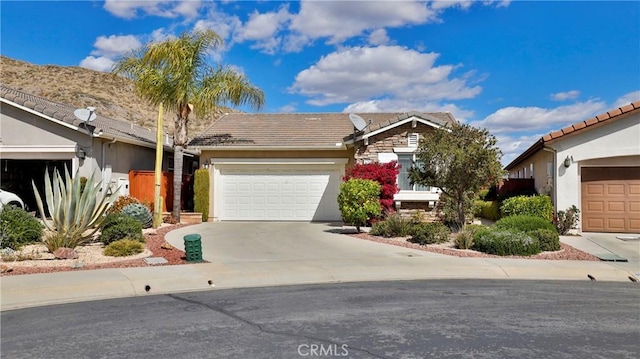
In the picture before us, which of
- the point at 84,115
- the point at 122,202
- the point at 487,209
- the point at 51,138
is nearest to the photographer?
the point at 84,115

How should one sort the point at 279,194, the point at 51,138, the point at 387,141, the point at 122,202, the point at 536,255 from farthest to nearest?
1. the point at 279,194
2. the point at 387,141
3. the point at 51,138
4. the point at 122,202
5. the point at 536,255

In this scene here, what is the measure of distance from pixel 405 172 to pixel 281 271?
9.89m

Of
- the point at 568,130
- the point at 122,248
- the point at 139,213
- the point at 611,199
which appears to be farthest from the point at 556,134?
the point at 139,213

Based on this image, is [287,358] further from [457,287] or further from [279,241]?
[279,241]

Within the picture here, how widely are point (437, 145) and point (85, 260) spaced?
31.8 feet

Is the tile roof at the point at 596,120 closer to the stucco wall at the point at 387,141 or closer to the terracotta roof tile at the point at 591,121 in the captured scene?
the terracotta roof tile at the point at 591,121

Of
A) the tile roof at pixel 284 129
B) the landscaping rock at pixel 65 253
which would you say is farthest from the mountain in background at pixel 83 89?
the landscaping rock at pixel 65 253

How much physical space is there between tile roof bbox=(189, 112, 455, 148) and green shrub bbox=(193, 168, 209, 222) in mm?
1351

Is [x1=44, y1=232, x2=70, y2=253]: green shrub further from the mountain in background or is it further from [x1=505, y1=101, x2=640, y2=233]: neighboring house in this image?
the mountain in background

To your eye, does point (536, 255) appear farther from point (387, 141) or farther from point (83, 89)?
point (83, 89)

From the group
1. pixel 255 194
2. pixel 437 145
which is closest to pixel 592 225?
pixel 437 145

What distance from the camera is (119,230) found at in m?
13.5

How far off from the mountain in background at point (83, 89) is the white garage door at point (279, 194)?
98.5 ft

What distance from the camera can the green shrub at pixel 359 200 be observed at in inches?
670
